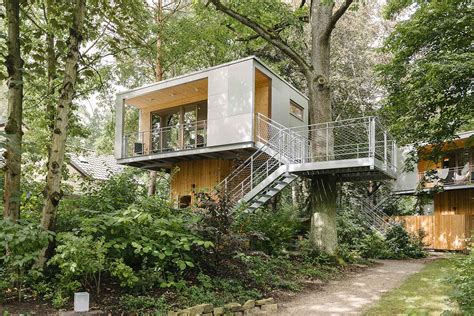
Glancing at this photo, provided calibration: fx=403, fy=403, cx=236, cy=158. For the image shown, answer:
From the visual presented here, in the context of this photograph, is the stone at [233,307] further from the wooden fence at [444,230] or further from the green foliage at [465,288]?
the wooden fence at [444,230]

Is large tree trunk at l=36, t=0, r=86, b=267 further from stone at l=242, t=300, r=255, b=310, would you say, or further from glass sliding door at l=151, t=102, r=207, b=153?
glass sliding door at l=151, t=102, r=207, b=153

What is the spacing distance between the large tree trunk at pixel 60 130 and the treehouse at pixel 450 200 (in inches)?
701

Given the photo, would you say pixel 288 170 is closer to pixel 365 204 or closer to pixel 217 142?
pixel 217 142

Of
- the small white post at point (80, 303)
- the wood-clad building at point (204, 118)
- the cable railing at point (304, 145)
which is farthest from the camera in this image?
the wood-clad building at point (204, 118)

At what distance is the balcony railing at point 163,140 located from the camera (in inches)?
653

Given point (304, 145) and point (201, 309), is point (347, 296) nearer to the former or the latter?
point (201, 309)

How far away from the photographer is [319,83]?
12.8 metres

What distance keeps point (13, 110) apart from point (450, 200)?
23872mm

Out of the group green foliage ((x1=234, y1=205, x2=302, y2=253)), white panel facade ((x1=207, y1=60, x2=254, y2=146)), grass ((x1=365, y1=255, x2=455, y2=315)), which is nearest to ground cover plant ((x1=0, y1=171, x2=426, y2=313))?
green foliage ((x1=234, y1=205, x2=302, y2=253))

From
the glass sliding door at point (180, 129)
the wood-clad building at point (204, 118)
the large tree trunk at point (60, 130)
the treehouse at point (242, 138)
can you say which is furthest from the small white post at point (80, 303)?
the glass sliding door at point (180, 129)

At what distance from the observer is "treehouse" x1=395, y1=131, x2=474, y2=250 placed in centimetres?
2156

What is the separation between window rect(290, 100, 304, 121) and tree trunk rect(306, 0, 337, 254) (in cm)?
403

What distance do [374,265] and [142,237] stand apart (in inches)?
360

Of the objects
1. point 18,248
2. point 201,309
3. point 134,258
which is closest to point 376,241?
point 134,258
